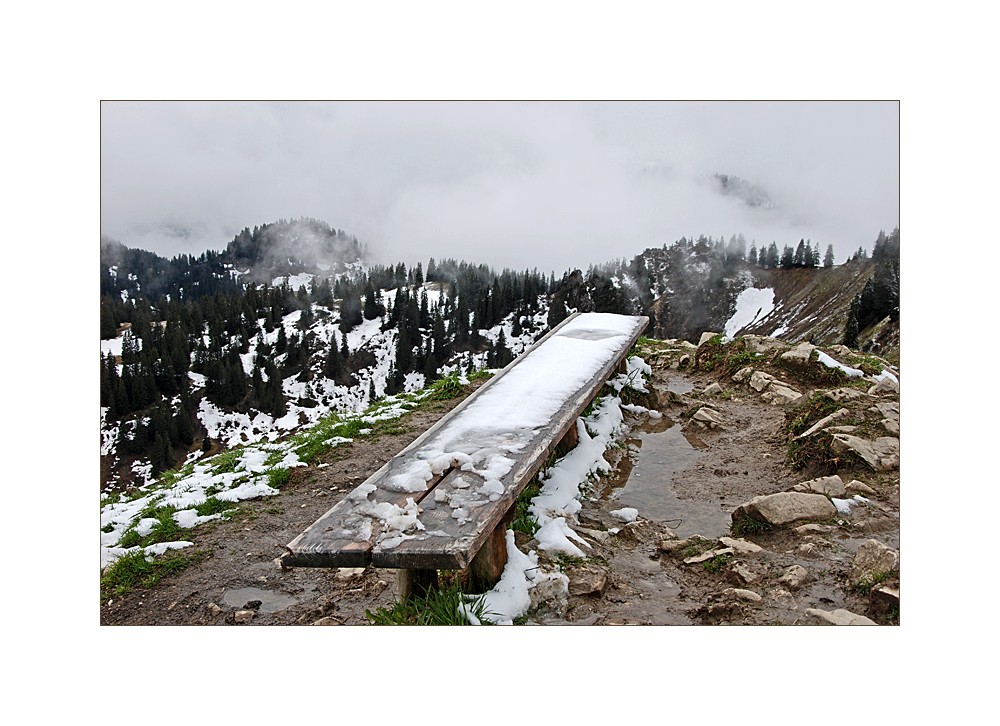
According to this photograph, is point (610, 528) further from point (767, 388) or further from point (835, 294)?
point (835, 294)

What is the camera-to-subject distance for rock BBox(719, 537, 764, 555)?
148 inches

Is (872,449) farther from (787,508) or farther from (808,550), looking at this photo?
(808,550)

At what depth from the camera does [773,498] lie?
4.24 m

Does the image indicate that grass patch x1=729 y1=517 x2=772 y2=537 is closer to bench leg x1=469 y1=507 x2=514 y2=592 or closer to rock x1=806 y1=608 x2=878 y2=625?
rock x1=806 y1=608 x2=878 y2=625

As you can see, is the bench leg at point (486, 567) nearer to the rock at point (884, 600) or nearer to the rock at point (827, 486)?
the rock at point (884, 600)

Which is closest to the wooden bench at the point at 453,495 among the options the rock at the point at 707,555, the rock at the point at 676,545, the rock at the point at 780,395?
the rock at the point at 676,545

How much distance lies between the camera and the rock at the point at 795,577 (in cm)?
333

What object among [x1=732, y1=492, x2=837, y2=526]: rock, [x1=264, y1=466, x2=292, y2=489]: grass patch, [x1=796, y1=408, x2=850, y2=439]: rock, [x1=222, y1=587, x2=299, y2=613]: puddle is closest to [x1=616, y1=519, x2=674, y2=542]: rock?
[x1=732, y1=492, x2=837, y2=526]: rock

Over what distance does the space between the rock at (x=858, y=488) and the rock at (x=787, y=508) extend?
346 millimetres

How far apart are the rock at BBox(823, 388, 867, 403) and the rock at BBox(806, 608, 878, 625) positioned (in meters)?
3.67

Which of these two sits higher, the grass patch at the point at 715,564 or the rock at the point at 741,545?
the rock at the point at 741,545

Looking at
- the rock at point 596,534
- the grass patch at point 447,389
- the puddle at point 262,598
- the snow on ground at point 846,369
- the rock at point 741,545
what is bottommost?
the puddle at point 262,598

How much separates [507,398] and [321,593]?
7.84 feet

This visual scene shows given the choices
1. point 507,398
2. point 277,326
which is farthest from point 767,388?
point 277,326
